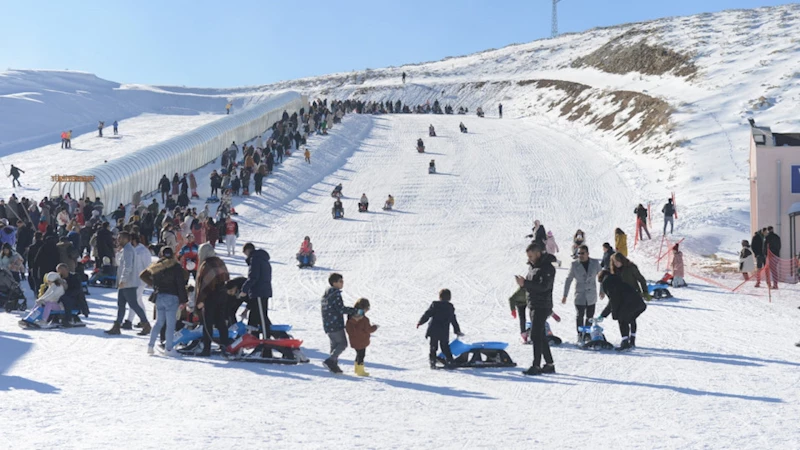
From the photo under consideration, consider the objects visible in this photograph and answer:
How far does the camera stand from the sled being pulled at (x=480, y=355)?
1156 cm

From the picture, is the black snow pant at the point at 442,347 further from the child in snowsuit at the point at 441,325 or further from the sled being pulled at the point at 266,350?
the sled being pulled at the point at 266,350

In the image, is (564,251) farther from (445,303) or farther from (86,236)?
(445,303)

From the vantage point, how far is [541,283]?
10.6 m

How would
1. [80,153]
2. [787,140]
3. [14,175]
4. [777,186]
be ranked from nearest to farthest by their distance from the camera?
[777,186]
[787,140]
[14,175]
[80,153]

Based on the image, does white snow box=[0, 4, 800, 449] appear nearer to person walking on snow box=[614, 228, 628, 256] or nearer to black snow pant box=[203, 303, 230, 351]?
black snow pant box=[203, 303, 230, 351]

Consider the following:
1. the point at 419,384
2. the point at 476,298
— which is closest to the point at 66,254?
the point at 419,384

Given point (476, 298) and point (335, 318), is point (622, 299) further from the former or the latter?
point (476, 298)

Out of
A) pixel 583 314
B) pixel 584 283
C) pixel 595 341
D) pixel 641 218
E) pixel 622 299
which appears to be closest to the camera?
pixel 622 299

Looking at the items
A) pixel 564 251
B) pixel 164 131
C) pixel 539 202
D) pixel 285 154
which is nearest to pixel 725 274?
pixel 564 251

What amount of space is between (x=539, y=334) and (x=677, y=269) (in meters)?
10.3

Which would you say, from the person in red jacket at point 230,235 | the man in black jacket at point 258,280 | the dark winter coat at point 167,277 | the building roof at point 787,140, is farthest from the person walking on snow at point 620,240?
the dark winter coat at point 167,277

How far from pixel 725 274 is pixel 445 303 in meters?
13.2

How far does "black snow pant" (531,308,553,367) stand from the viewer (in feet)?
35.4

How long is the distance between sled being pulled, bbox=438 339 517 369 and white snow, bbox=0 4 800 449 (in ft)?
0.56
